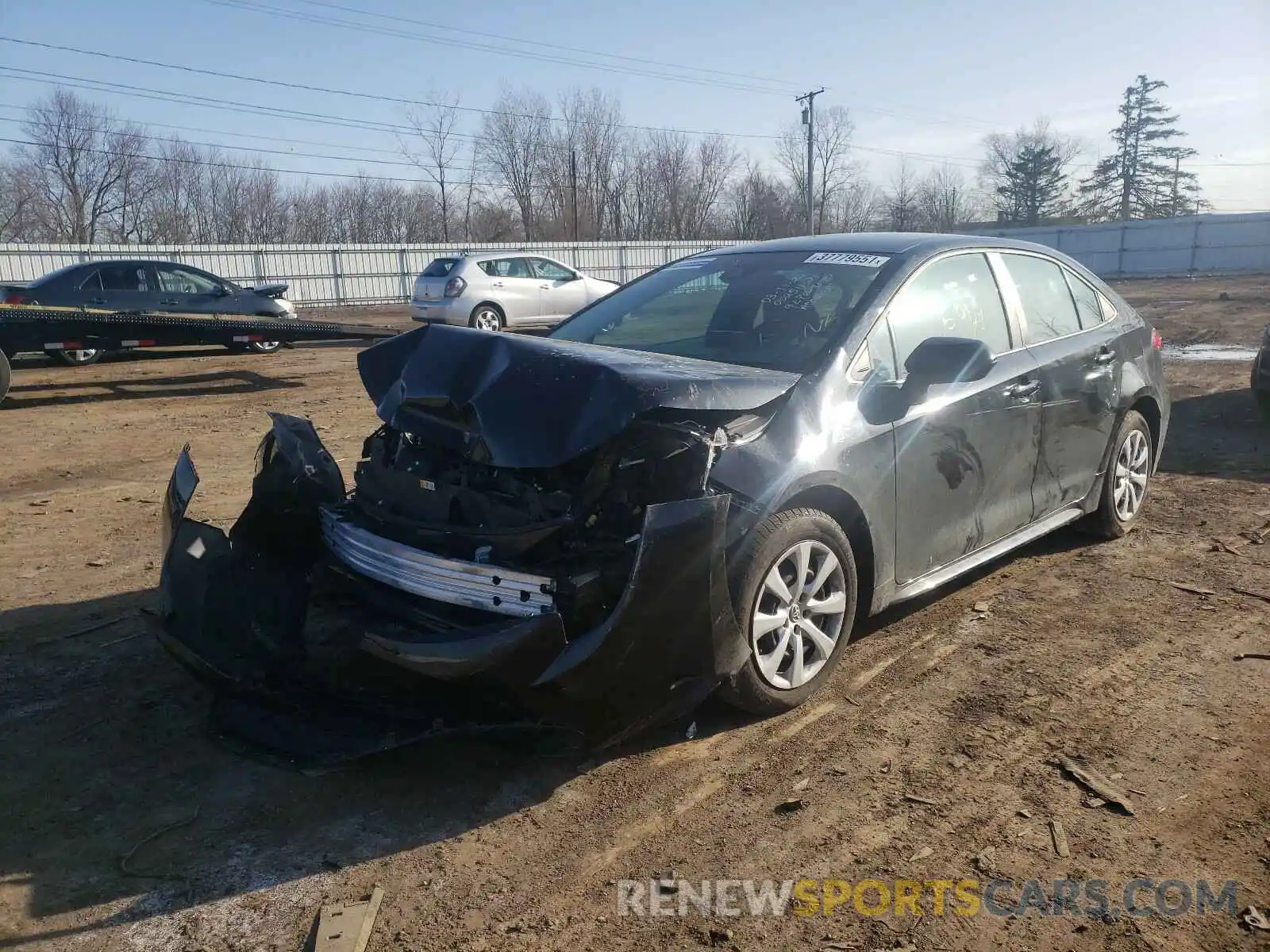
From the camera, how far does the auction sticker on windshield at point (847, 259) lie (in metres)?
4.34

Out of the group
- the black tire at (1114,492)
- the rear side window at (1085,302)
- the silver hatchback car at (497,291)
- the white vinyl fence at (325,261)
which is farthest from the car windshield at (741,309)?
the white vinyl fence at (325,261)

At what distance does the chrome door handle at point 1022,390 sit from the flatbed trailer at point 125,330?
30.2 feet

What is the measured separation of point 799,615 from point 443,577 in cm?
130

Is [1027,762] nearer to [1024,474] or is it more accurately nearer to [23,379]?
[1024,474]

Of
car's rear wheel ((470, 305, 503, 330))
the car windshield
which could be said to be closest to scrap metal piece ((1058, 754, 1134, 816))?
the car windshield

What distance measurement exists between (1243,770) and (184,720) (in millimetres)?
3718

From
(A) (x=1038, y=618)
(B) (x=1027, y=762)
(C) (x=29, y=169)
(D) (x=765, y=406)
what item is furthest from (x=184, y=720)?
(C) (x=29, y=169)

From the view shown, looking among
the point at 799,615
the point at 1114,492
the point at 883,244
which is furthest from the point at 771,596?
the point at 1114,492

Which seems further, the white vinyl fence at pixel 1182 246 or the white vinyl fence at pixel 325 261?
the white vinyl fence at pixel 1182 246

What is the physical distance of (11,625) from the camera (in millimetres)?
4559

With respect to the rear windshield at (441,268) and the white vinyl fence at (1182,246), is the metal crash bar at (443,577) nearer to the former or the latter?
the rear windshield at (441,268)

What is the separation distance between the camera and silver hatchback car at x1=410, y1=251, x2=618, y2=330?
18.7m

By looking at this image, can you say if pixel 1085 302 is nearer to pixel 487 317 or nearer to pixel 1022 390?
pixel 1022 390

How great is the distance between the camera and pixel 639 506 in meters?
3.34
